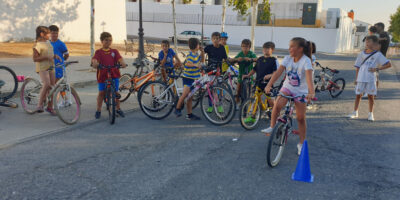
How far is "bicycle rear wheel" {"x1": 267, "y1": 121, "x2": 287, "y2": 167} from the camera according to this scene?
428 cm

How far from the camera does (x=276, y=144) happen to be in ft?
14.6

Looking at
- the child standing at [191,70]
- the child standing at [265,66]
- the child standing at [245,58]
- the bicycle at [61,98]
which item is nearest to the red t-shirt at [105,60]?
the bicycle at [61,98]

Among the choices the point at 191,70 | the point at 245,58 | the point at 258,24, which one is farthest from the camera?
the point at 258,24

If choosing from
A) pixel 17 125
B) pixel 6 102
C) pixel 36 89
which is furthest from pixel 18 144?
pixel 6 102

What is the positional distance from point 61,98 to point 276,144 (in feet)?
13.7

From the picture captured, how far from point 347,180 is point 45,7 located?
86.9ft

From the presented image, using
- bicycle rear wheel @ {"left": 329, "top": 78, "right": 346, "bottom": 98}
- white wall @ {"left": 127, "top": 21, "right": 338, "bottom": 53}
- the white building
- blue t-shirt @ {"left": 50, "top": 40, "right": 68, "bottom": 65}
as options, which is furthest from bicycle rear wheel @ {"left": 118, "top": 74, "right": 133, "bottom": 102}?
white wall @ {"left": 127, "top": 21, "right": 338, "bottom": 53}

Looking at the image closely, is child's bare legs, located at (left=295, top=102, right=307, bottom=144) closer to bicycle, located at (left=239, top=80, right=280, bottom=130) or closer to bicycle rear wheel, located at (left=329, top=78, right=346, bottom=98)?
bicycle, located at (left=239, top=80, right=280, bottom=130)

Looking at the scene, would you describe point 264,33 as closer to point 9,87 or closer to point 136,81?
point 136,81

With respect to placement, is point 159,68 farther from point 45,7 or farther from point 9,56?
point 45,7

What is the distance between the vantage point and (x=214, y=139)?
5.70 m

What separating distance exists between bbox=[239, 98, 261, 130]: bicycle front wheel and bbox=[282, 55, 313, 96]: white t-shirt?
4.66 feet

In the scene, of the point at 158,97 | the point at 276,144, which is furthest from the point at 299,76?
the point at 158,97

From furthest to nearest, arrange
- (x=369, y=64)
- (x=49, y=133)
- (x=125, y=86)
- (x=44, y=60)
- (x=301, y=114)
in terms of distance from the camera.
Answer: (x=125, y=86) < (x=369, y=64) < (x=44, y=60) < (x=49, y=133) < (x=301, y=114)
